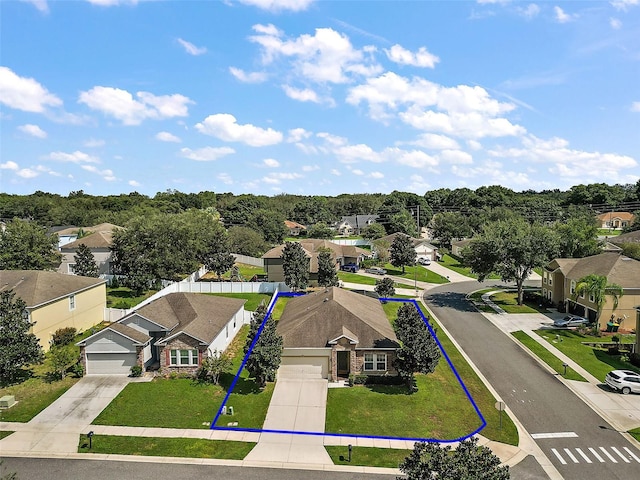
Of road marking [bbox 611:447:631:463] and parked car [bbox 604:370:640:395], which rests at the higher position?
parked car [bbox 604:370:640:395]

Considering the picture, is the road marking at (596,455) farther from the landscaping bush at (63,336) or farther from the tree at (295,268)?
Result: the landscaping bush at (63,336)

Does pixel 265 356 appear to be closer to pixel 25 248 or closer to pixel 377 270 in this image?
pixel 25 248

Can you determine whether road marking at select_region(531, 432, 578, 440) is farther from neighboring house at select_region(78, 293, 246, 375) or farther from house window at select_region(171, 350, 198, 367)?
house window at select_region(171, 350, 198, 367)

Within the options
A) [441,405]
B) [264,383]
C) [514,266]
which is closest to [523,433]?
[441,405]

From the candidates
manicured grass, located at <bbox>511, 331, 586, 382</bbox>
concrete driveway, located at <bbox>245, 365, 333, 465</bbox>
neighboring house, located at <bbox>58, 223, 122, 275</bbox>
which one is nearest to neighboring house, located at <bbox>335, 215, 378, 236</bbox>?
neighboring house, located at <bbox>58, 223, 122, 275</bbox>

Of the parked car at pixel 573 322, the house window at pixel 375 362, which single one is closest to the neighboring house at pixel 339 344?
the house window at pixel 375 362

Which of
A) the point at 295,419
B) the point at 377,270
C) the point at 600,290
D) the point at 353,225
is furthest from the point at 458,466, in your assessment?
the point at 353,225
